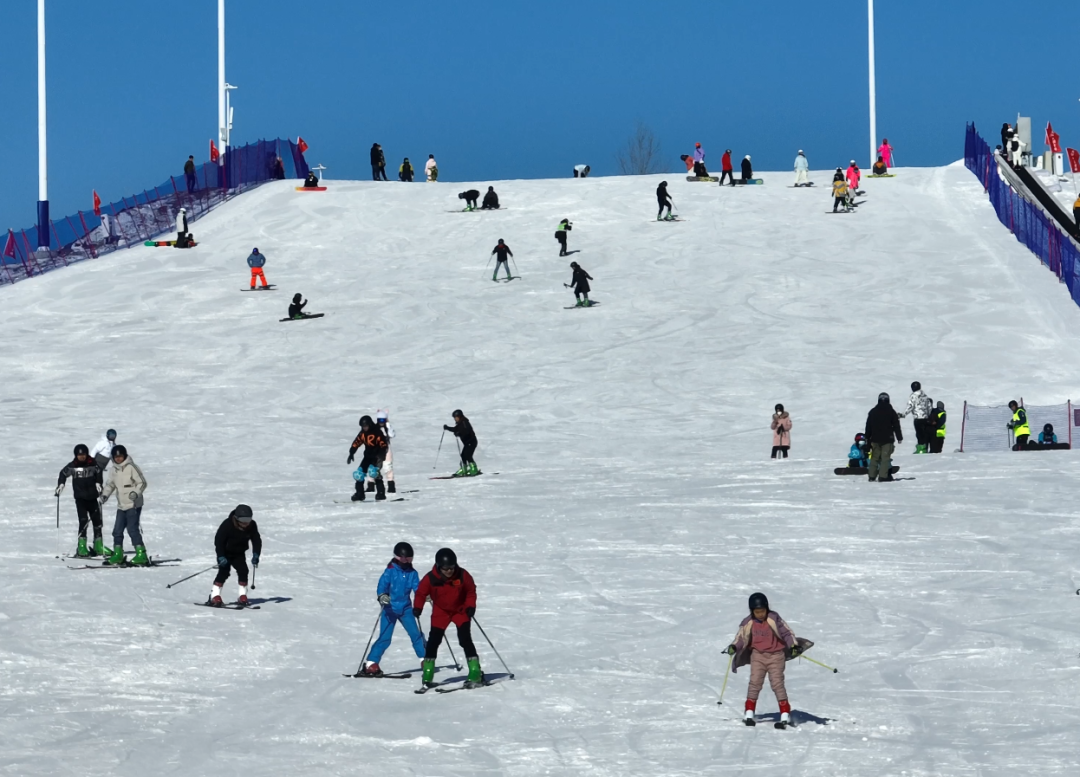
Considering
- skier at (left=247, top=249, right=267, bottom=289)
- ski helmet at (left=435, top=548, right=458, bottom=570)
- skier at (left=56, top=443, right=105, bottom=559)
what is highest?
skier at (left=247, top=249, right=267, bottom=289)

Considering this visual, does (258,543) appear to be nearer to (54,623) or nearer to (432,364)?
(54,623)

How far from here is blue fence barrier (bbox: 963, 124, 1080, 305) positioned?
36062 mm

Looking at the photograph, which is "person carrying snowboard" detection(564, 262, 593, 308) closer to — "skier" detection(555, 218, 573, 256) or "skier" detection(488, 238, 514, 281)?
"skier" detection(488, 238, 514, 281)

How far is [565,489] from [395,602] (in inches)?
414

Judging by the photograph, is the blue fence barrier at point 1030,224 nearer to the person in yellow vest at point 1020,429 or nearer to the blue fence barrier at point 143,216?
the person in yellow vest at point 1020,429

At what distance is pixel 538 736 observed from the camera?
11.3 metres

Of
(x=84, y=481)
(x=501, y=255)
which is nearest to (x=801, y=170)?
(x=501, y=255)

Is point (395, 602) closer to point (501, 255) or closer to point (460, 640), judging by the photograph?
point (460, 640)

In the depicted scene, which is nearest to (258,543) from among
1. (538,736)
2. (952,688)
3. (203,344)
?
(538,736)

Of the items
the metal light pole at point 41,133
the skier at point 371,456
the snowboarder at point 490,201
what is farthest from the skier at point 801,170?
the skier at point 371,456

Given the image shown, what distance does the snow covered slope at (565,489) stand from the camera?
11.6 metres

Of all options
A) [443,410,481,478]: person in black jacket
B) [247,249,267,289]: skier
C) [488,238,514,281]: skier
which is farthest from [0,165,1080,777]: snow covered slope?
[247,249,267,289]: skier

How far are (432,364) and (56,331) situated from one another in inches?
387

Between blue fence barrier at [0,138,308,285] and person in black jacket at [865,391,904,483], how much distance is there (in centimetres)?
2926
